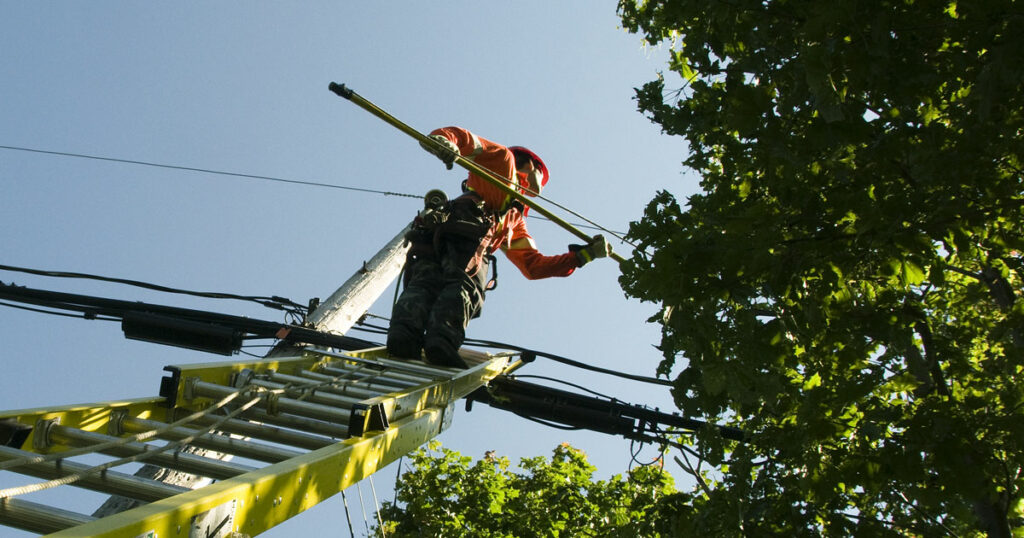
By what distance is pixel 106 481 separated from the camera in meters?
2.55

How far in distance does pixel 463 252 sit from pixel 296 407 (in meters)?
2.75

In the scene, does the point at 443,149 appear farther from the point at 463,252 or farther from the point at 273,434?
the point at 273,434

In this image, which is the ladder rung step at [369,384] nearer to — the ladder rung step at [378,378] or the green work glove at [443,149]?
the ladder rung step at [378,378]

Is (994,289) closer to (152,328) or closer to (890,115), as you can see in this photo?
(890,115)

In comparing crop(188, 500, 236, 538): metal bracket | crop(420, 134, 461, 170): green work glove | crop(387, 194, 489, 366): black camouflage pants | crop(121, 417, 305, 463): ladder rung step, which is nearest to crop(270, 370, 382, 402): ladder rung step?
crop(121, 417, 305, 463): ladder rung step

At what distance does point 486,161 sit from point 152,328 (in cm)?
308

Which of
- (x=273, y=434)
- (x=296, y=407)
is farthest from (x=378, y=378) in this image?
(x=273, y=434)

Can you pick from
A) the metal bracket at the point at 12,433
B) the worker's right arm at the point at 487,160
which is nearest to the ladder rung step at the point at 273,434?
the metal bracket at the point at 12,433

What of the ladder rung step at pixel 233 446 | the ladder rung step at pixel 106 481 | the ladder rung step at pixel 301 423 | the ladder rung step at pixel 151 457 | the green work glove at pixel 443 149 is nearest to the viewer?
the ladder rung step at pixel 106 481

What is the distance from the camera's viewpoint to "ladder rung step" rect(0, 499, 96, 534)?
6.88 feet

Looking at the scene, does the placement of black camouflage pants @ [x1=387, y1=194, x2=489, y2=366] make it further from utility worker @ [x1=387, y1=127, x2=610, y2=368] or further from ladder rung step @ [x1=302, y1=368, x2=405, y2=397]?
ladder rung step @ [x1=302, y1=368, x2=405, y2=397]

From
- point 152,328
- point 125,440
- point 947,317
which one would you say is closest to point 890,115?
point 947,317

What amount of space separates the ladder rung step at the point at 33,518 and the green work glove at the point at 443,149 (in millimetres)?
4356

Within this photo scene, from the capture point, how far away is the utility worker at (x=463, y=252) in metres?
5.69
